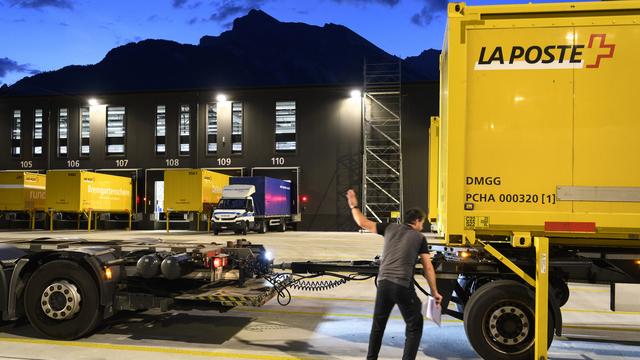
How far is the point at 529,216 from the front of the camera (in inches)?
208

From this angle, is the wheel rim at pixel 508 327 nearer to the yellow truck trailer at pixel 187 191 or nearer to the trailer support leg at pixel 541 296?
the trailer support leg at pixel 541 296

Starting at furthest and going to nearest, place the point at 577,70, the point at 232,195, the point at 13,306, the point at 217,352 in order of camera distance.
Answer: the point at 232,195 < the point at 13,306 < the point at 217,352 < the point at 577,70

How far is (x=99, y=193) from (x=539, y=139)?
33.6 metres

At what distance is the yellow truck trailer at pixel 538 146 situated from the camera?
203 inches

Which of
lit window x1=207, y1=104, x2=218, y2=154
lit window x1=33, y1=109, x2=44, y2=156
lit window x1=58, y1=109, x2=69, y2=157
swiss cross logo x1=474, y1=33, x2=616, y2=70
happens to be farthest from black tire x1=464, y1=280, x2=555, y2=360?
lit window x1=33, y1=109, x2=44, y2=156

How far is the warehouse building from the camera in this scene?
3662 cm

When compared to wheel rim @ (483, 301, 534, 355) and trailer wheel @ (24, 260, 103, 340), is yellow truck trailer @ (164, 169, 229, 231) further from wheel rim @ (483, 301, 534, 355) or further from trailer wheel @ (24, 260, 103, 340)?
wheel rim @ (483, 301, 534, 355)

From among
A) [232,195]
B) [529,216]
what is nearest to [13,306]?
[529,216]

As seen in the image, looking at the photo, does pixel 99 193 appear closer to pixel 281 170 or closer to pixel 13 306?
pixel 281 170

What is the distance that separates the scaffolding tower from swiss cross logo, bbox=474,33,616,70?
30.3 meters

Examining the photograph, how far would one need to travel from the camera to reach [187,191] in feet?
104

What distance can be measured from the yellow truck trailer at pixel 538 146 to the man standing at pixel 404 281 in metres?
0.50

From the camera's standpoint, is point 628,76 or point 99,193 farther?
point 99,193

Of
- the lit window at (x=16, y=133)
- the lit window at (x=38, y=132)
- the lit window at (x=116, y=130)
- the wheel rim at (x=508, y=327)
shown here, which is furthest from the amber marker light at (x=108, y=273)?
the lit window at (x=16, y=133)
